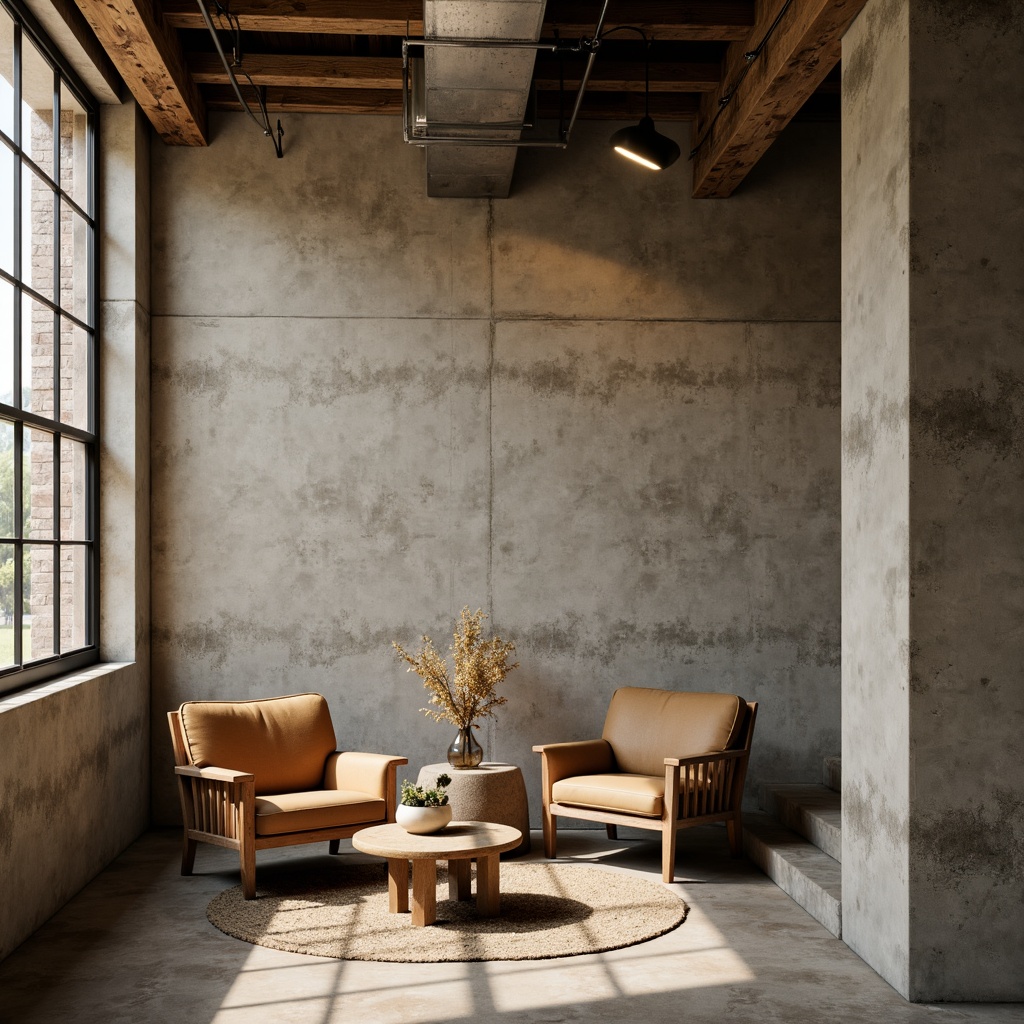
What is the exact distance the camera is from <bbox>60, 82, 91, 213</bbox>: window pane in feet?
19.5

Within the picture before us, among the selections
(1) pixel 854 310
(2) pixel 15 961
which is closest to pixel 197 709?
(2) pixel 15 961

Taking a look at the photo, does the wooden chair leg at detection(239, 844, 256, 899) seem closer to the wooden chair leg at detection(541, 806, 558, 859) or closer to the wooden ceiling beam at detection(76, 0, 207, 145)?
the wooden chair leg at detection(541, 806, 558, 859)

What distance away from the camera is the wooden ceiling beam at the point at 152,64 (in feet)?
16.4

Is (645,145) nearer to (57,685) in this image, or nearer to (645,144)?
(645,144)

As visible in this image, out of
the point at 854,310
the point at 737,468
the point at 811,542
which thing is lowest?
the point at 811,542

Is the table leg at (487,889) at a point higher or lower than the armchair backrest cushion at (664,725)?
lower

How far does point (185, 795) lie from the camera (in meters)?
5.46

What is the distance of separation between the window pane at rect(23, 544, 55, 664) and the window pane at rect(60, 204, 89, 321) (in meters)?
1.35

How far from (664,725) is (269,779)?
6.85ft

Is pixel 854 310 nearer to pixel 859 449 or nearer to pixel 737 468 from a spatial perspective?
pixel 859 449

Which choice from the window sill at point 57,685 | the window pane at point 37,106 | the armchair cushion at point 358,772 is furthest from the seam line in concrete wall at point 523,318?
the armchair cushion at point 358,772

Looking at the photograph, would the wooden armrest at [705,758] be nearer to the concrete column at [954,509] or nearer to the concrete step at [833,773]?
the concrete step at [833,773]

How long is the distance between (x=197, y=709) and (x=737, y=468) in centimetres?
338

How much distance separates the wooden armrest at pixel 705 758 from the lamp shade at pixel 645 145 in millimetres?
2902
